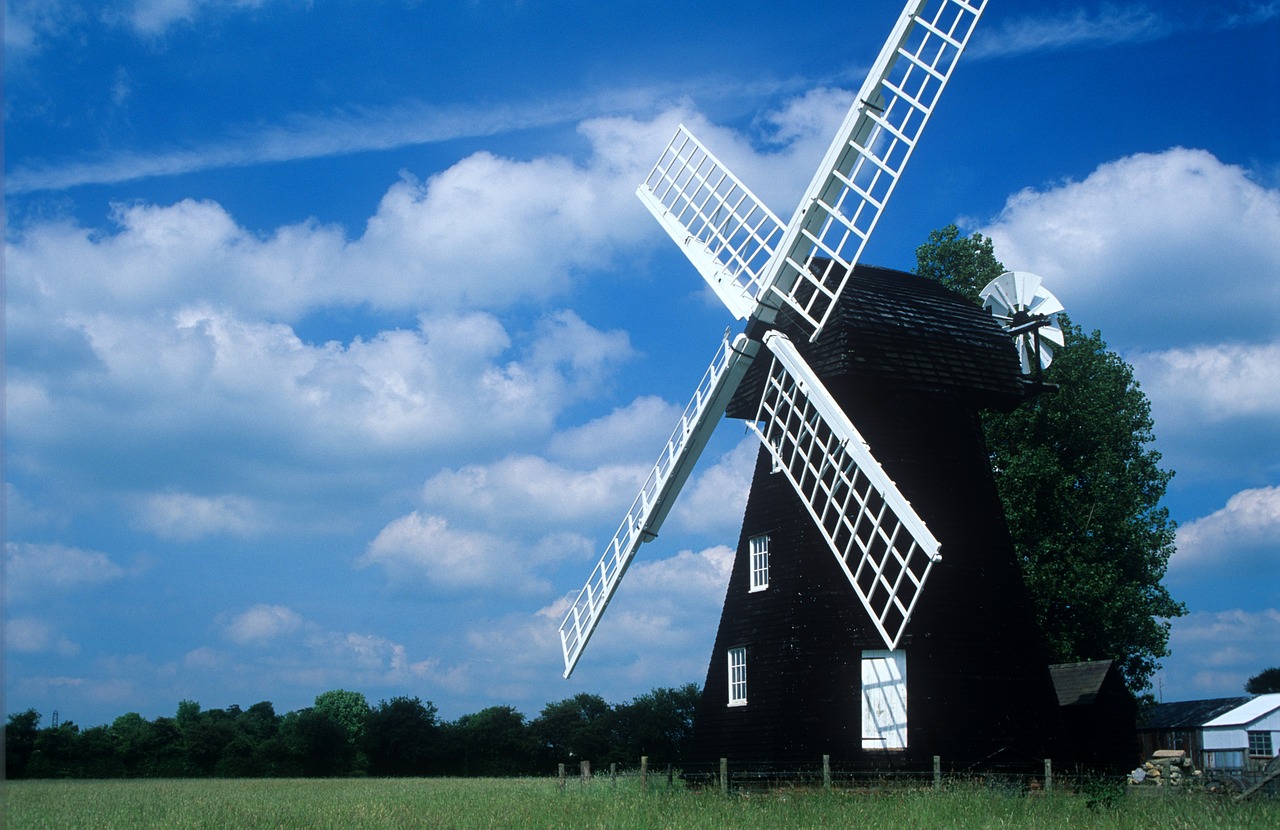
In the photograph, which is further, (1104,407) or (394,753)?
(394,753)

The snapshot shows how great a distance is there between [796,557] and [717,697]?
348 cm

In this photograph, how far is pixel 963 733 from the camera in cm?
1845

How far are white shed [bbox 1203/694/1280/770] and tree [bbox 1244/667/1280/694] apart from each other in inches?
2426

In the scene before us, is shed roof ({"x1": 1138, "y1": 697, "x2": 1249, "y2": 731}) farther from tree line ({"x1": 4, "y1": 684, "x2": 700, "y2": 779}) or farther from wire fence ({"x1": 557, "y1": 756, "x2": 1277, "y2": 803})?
wire fence ({"x1": 557, "y1": 756, "x2": 1277, "y2": 803})

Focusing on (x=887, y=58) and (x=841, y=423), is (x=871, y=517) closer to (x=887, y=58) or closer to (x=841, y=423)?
(x=841, y=423)

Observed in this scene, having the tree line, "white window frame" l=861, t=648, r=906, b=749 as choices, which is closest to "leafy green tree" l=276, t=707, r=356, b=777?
the tree line

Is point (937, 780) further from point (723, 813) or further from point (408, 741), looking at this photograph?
point (408, 741)

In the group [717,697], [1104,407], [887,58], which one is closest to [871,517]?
[717,697]

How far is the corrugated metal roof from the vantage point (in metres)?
47.6

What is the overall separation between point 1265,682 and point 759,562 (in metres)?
105

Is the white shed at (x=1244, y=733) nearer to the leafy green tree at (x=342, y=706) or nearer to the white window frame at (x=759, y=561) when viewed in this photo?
the white window frame at (x=759, y=561)

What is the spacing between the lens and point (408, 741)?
193 ft

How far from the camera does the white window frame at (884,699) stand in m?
18.5

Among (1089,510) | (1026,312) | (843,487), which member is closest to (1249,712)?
(1089,510)
